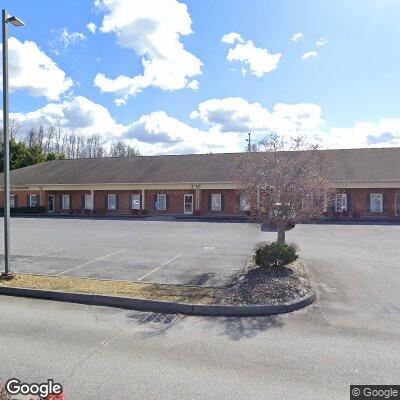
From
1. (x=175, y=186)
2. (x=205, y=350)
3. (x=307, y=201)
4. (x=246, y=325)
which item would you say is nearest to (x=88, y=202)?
(x=175, y=186)

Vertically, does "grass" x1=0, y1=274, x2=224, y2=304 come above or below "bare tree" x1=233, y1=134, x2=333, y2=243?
below

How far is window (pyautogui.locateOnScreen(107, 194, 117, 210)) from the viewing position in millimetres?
34875

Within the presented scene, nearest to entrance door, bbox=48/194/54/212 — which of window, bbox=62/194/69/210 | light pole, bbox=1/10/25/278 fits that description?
window, bbox=62/194/69/210

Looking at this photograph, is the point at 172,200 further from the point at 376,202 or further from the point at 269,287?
the point at 269,287

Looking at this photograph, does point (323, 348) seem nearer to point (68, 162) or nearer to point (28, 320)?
point (28, 320)

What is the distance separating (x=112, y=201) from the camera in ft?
115

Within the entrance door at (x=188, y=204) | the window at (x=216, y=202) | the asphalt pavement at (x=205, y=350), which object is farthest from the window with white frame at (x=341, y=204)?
the asphalt pavement at (x=205, y=350)

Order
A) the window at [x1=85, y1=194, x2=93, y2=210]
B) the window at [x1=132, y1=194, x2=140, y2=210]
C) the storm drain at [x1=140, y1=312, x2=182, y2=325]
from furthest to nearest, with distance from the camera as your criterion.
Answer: the window at [x1=85, y1=194, x2=93, y2=210] → the window at [x1=132, y1=194, x2=140, y2=210] → the storm drain at [x1=140, y1=312, x2=182, y2=325]

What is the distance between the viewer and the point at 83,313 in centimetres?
688

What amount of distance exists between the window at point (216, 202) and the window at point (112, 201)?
9.23 meters

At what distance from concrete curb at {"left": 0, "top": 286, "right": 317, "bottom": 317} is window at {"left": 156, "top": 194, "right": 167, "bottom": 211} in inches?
1003

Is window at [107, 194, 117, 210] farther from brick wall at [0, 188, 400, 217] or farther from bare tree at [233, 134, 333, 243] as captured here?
bare tree at [233, 134, 333, 243]

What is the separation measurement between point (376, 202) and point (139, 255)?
2293cm

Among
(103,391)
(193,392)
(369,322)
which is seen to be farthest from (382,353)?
(103,391)
